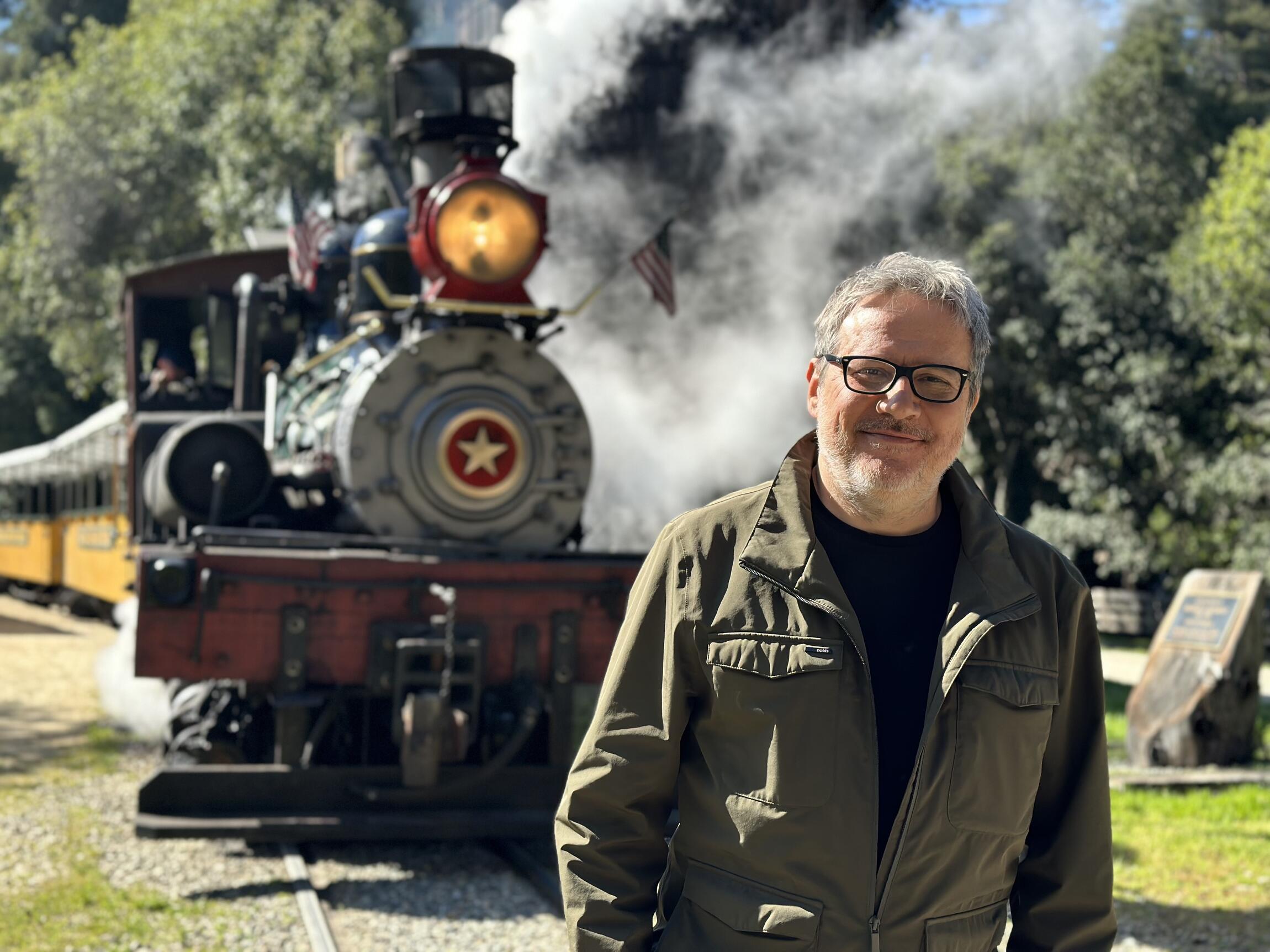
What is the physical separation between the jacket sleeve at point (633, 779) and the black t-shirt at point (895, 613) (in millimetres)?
226

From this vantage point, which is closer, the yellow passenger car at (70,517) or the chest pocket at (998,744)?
the chest pocket at (998,744)

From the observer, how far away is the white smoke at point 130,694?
835 centimetres

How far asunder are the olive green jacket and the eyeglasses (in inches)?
6.6

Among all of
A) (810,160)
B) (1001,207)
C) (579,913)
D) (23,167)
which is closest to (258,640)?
(579,913)

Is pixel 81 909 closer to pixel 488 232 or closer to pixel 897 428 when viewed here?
pixel 488 232

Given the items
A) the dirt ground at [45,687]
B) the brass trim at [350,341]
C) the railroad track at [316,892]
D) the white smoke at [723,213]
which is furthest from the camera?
the white smoke at [723,213]

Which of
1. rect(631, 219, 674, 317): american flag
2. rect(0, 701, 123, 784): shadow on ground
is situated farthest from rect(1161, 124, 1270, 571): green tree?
rect(0, 701, 123, 784): shadow on ground

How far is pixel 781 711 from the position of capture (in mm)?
1794

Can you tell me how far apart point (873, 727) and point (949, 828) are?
6.3 inches

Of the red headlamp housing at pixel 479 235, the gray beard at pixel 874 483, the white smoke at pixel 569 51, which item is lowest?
the gray beard at pixel 874 483

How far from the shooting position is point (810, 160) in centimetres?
1367

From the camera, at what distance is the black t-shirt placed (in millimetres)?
1827

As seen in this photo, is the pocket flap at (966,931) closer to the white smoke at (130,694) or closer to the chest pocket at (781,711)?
the chest pocket at (781,711)

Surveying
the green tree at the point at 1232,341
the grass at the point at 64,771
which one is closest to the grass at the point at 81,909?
the grass at the point at 64,771
